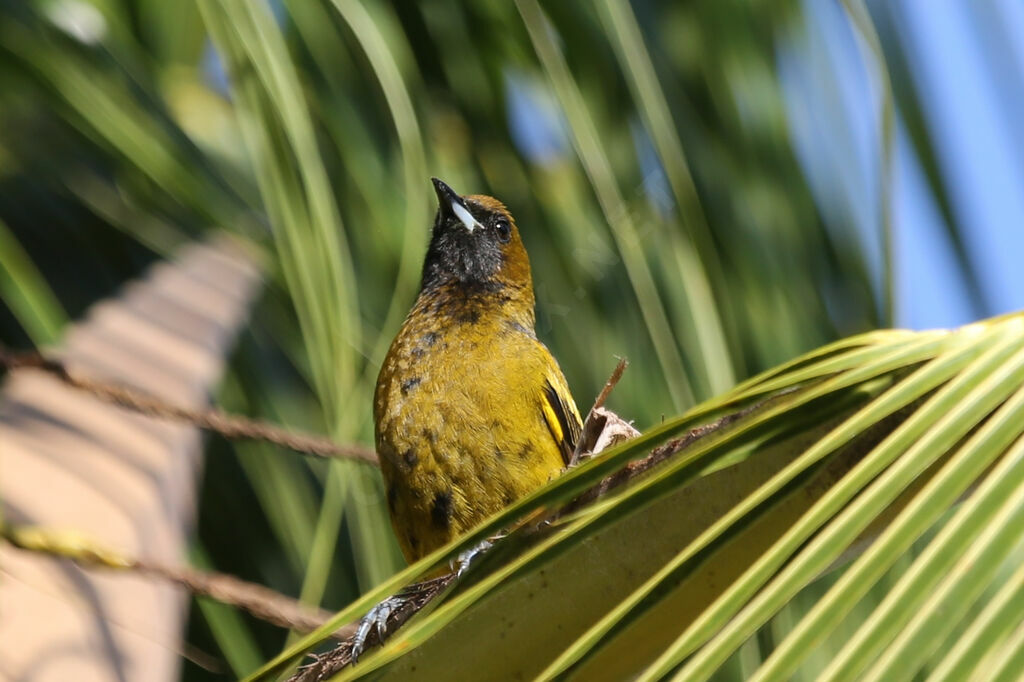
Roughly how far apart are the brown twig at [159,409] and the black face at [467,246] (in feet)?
5.18

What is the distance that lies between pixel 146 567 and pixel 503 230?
7.62 feet

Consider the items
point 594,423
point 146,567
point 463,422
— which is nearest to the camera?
point 594,423

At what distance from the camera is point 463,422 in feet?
9.79

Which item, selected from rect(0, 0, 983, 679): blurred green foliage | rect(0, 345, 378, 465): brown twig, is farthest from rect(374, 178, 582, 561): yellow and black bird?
rect(0, 345, 378, 465): brown twig

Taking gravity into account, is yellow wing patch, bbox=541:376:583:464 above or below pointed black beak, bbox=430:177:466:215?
below

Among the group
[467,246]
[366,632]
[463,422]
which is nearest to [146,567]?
[366,632]

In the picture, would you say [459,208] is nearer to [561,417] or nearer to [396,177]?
[561,417]

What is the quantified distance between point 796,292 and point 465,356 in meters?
1.27

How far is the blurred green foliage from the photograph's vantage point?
2004 mm

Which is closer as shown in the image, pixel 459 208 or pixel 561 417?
pixel 561 417

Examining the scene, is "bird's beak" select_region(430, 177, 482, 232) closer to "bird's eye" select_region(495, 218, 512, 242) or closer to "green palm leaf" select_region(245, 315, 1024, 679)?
"bird's eye" select_region(495, 218, 512, 242)

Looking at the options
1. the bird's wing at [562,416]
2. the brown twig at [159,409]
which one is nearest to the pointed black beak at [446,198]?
the bird's wing at [562,416]

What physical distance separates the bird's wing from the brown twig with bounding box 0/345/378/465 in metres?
0.86

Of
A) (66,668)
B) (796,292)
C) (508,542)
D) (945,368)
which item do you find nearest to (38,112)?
(66,668)
